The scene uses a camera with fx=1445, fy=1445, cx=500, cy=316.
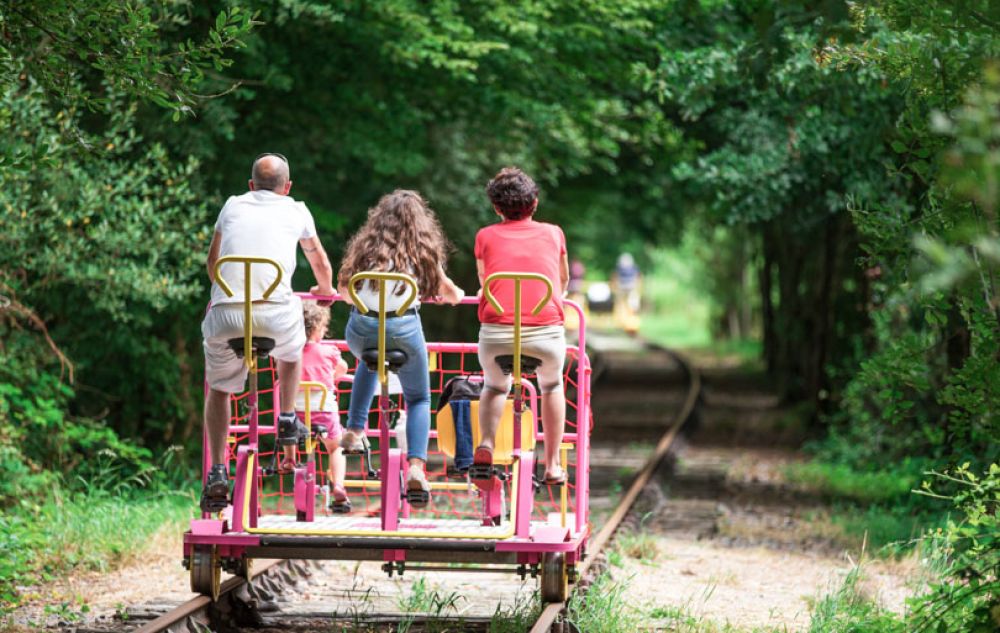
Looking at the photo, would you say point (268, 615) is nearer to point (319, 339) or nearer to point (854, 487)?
point (319, 339)

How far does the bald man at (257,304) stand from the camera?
693 cm

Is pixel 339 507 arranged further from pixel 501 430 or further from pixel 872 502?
pixel 872 502

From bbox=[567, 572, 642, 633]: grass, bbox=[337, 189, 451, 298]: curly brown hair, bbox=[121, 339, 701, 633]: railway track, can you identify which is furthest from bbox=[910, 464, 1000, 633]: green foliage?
bbox=[337, 189, 451, 298]: curly brown hair

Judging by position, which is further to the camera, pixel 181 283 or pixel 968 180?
pixel 181 283

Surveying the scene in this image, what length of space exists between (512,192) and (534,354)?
0.83 meters

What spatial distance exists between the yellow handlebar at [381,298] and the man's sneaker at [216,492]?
3.08 feet

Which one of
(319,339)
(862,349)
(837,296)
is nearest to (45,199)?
(319,339)

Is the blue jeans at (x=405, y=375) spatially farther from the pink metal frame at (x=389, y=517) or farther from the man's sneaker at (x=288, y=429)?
the man's sneaker at (x=288, y=429)

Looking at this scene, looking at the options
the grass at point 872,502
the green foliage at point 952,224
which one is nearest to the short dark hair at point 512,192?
the green foliage at point 952,224

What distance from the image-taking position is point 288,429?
23.5 ft

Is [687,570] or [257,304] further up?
[257,304]

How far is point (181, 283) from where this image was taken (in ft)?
41.9

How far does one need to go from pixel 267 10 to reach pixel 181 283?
2505mm

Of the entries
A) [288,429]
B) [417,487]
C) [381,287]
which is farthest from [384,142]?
[381,287]
